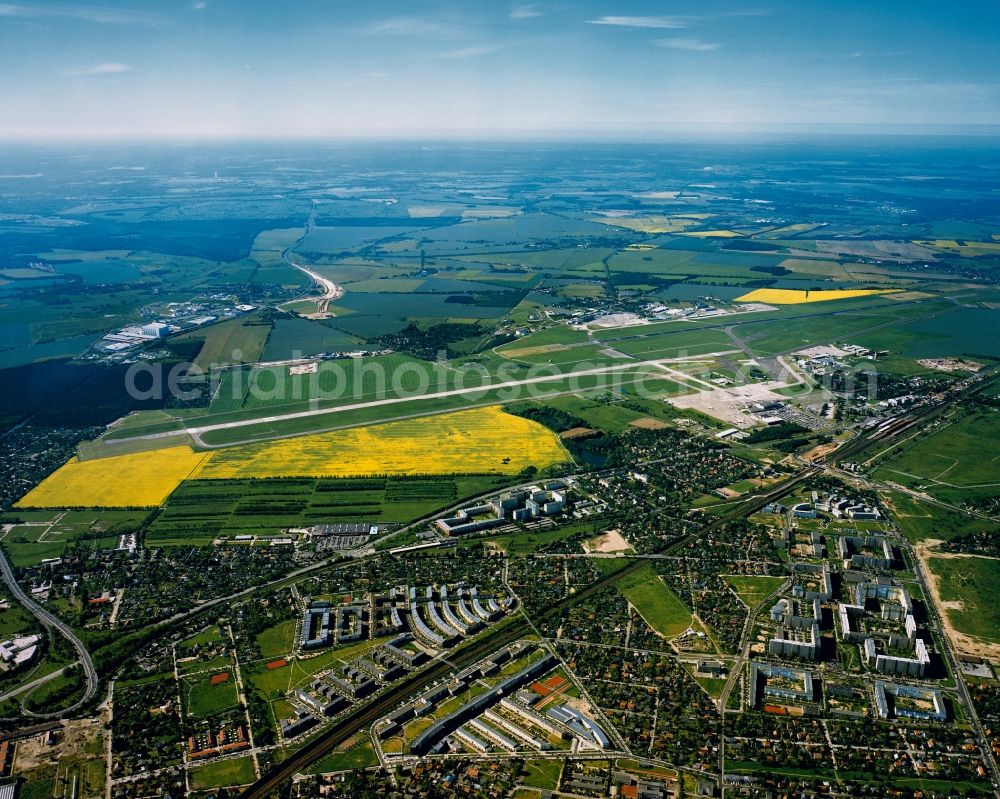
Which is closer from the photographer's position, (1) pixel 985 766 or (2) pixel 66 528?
(1) pixel 985 766

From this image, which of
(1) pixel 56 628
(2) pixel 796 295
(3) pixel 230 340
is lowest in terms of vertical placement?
(1) pixel 56 628

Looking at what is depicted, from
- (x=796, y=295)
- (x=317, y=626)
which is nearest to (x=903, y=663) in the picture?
(x=317, y=626)

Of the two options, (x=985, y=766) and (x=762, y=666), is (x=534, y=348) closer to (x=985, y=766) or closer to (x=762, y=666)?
(x=762, y=666)

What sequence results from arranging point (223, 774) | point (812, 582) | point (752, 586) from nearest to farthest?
point (223, 774), point (752, 586), point (812, 582)

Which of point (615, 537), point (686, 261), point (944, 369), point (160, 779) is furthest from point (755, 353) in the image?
point (160, 779)

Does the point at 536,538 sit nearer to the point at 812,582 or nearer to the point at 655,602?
the point at 655,602

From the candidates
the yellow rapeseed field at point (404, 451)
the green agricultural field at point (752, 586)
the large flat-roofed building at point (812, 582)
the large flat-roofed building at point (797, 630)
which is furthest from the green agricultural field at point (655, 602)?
the yellow rapeseed field at point (404, 451)
